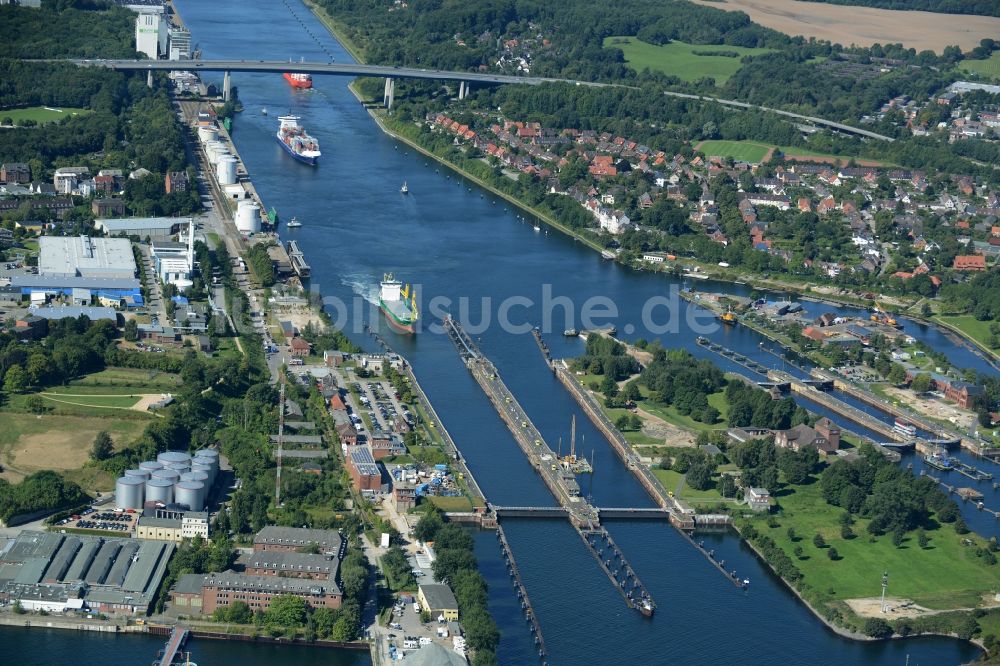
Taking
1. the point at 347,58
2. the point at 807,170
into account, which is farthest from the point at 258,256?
the point at 347,58

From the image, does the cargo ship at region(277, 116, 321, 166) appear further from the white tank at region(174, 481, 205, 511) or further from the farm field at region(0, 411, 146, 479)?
the white tank at region(174, 481, 205, 511)

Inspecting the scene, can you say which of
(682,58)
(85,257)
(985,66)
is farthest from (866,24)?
(85,257)

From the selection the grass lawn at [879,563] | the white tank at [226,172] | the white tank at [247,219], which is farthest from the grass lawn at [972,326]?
the white tank at [226,172]

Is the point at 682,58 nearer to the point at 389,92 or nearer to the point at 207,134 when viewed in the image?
the point at 389,92

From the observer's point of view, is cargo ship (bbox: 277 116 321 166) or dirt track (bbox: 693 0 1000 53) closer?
cargo ship (bbox: 277 116 321 166)

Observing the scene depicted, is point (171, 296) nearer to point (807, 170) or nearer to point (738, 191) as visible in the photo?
point (738, 191)

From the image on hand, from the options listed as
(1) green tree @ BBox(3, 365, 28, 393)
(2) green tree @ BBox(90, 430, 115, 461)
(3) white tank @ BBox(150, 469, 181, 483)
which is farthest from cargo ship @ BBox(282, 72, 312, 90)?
(3) white tank @ BBox(150, 469, 181, 483)
